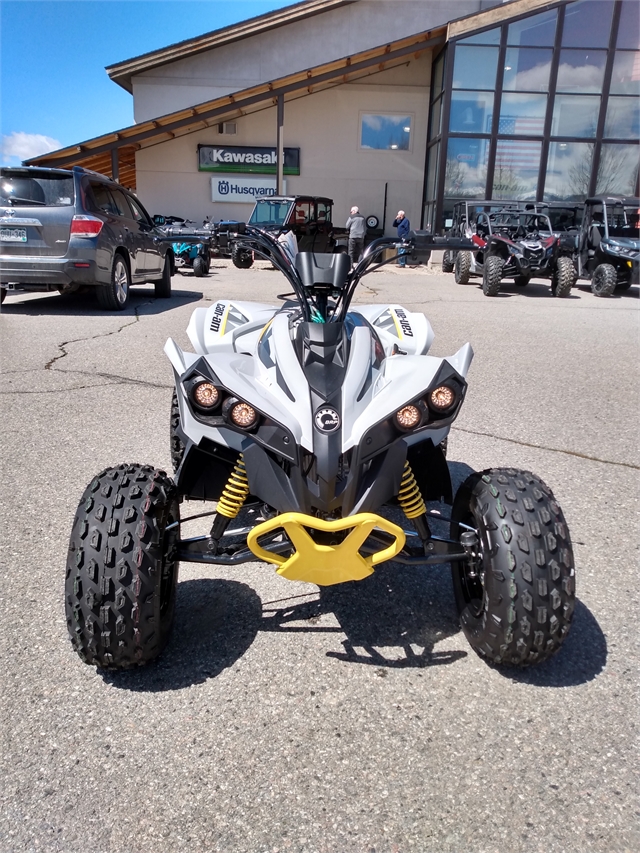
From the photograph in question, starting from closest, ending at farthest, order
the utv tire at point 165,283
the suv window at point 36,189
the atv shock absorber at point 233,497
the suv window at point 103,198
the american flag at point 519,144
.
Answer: the atv shock absorber at point 233,497
the suv window at point 36,189
the suv window at point 103,198
the utv tire at point 165,283
the american flag at point 519,144

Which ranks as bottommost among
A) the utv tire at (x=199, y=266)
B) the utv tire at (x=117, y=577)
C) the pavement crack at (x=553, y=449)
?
the pavement crack at (x=553, y=449)

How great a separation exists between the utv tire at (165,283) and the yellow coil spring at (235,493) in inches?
393

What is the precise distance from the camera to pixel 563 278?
14.0 metres

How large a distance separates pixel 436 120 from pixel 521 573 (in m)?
25.6

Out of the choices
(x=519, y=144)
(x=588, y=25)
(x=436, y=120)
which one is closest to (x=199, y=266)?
(x=519, y=144)

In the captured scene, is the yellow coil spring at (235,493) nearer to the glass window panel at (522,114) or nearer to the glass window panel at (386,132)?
the glass window panel at (522,114)

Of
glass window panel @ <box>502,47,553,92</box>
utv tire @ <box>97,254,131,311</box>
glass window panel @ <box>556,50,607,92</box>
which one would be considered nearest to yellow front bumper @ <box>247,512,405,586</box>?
utv tire @ <box>97,254,131,311</box>

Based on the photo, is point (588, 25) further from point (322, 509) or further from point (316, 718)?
point (316, 718)

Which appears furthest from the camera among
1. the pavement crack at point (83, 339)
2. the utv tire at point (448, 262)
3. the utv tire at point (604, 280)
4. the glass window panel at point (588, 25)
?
the glass window panel at point (588, 25)

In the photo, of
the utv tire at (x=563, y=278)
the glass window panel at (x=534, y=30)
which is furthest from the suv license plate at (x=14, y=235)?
the glass window panel at (x=534, y=30)

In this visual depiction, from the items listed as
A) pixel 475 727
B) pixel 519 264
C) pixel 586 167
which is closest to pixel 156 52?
pixel 586 167

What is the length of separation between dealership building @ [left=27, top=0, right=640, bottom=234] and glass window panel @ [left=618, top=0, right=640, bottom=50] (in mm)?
37

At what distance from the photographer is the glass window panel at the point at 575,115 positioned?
2219cm

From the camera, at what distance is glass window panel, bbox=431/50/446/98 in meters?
24.0
